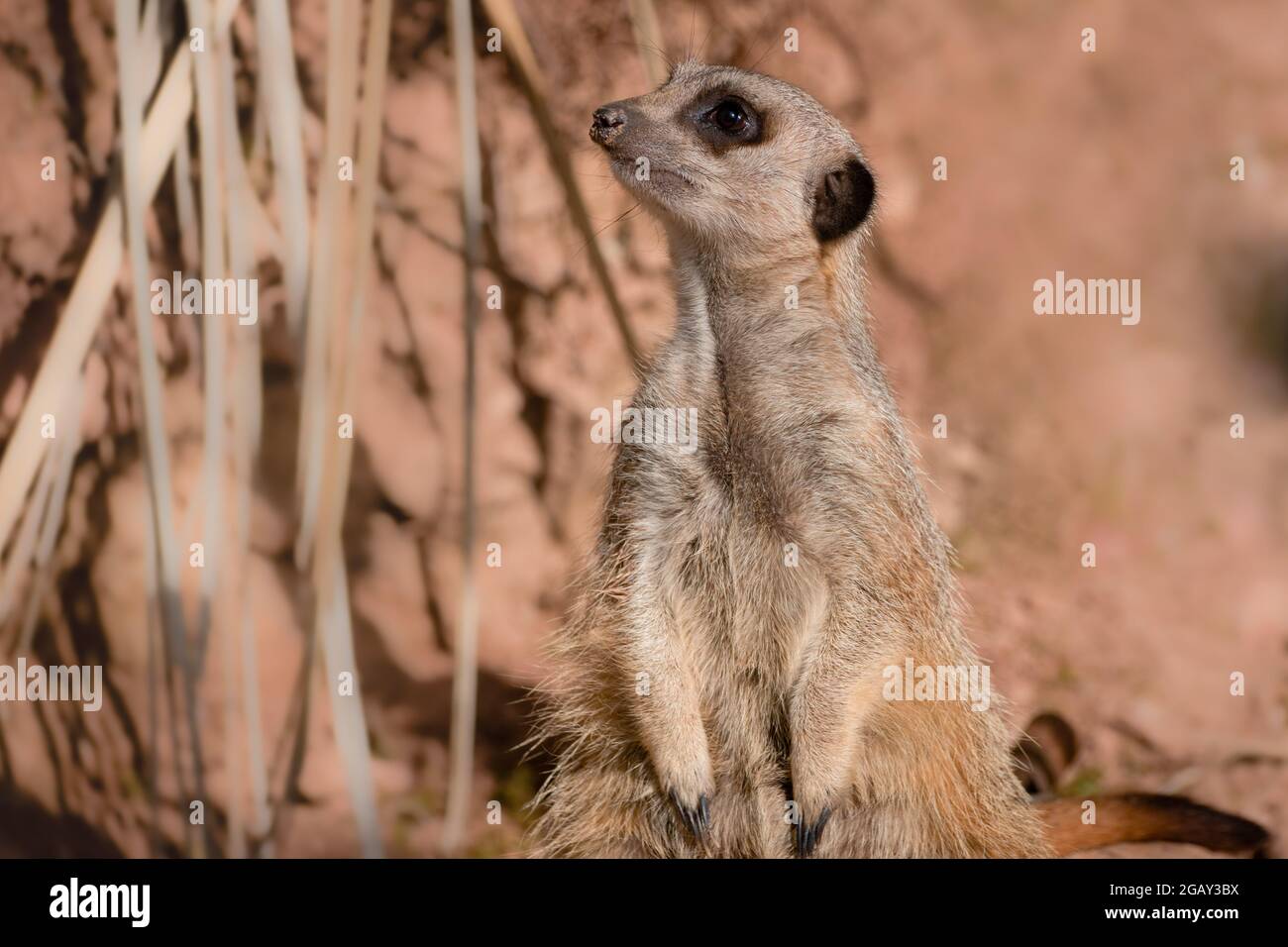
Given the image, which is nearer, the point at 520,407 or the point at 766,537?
the point at 766,537

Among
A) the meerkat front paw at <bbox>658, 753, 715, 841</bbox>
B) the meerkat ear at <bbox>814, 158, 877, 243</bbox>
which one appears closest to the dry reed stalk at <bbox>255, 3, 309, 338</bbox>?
the meerkat ear at <bbox>814, 158, 877, 243</bbox>

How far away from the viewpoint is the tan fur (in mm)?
1793

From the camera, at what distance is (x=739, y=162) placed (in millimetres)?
1850

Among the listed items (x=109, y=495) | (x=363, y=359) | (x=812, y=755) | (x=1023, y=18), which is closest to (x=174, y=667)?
(x=109, y=495)

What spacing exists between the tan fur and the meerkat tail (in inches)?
9.3

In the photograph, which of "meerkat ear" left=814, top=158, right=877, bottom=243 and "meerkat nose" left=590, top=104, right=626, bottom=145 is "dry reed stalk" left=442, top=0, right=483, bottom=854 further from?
"meerkat ear" left=814, top=158, right=877, bottom=243

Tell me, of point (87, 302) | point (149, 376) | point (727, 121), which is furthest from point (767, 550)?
point (87, 302)

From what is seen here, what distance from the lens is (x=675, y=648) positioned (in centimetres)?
185

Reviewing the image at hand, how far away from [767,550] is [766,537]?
0.02 meters

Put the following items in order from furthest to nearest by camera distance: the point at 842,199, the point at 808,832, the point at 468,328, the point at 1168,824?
the point at 468,328, the point at 1168,824, the point at 842,199, the point at 808,832

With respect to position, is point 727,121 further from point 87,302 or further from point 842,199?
point 87,302

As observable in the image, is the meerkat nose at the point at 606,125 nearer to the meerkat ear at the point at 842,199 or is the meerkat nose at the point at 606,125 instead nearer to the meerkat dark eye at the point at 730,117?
the meerkat dark eye at the point at 730,117
